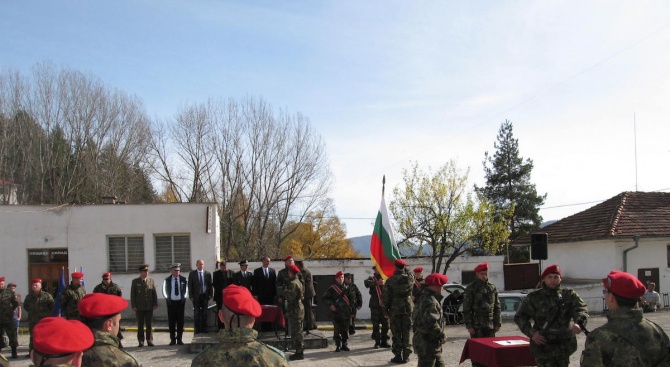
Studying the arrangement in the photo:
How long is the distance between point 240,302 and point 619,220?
1153 inches

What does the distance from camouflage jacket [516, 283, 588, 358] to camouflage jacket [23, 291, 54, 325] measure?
11.4 metres

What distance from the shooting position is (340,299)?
14148 mm

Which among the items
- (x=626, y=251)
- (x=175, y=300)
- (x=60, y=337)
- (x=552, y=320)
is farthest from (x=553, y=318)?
(x=626, y=251)

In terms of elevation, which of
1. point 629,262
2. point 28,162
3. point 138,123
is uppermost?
point 138,123

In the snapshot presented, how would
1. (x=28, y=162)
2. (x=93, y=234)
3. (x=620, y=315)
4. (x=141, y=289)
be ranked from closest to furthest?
(x=620, y=315) → (x=141, y=289) → (x=93, y=234) → (x=28, y=162)

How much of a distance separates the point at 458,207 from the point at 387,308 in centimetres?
1658

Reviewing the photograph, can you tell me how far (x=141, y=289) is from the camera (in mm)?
14852

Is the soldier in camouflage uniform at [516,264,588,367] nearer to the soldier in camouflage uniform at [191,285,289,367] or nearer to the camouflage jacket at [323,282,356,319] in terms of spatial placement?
the soldier in camouflage uniform at [191,285,289,367]

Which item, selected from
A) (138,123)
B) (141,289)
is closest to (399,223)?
(141,289)

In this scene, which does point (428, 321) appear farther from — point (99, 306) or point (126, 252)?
point (126, 252)

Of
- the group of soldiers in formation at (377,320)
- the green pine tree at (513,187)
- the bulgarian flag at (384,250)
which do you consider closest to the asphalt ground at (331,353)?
the group of soldiers in formation at (377,320)

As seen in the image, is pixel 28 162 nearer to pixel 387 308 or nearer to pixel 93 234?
pixel 93 234

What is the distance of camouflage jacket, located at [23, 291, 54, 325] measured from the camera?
14.2m

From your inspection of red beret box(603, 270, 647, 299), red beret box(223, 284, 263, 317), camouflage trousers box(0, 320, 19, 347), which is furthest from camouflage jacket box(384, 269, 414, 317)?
camouflage trousers box(0, 320, 19, 347)
